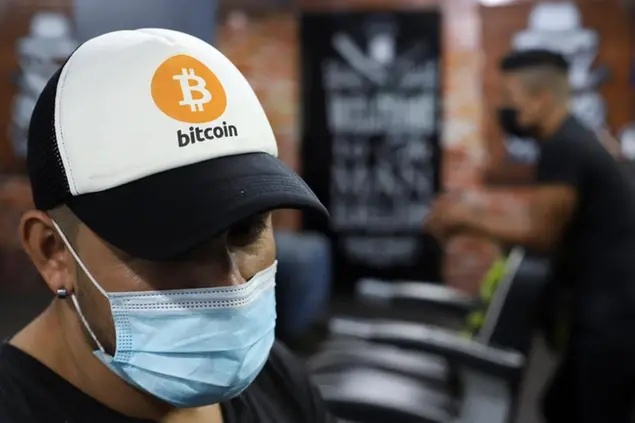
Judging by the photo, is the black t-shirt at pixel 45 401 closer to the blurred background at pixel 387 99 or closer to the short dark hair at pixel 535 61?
the short dark hair at pixel 535 61

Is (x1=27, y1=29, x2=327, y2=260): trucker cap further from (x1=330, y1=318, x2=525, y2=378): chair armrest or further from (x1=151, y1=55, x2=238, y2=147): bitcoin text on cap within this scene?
(x1=330, y1=318, x2=525, y2=378): chair armrest

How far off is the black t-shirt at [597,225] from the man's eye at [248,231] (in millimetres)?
1669

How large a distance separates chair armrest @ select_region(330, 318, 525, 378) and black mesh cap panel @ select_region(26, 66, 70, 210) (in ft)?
5.82

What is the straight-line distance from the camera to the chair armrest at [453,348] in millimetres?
2359

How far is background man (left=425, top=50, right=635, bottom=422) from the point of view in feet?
7.68

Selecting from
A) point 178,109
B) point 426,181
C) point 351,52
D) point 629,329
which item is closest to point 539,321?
point 629,329

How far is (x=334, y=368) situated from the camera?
2.61m

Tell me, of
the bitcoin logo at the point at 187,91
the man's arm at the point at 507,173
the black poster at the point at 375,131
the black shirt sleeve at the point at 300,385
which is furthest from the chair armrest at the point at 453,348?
the man's arm at the point at 507,173

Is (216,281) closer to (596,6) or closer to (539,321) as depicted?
(539,321)

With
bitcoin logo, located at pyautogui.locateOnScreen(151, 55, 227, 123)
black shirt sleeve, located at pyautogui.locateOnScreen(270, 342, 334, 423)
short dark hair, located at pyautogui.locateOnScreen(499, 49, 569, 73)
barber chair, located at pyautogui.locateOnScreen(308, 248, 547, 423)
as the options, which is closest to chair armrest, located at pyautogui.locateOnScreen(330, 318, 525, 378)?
barber chair, located at pyautogui.locateOnScreen(308, 248, 547, 423)

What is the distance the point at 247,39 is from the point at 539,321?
338 centimetres

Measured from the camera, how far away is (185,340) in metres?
0.90

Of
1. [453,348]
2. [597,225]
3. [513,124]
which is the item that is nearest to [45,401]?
[453,348]

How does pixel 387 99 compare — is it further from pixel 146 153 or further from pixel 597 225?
pixel 146 153
